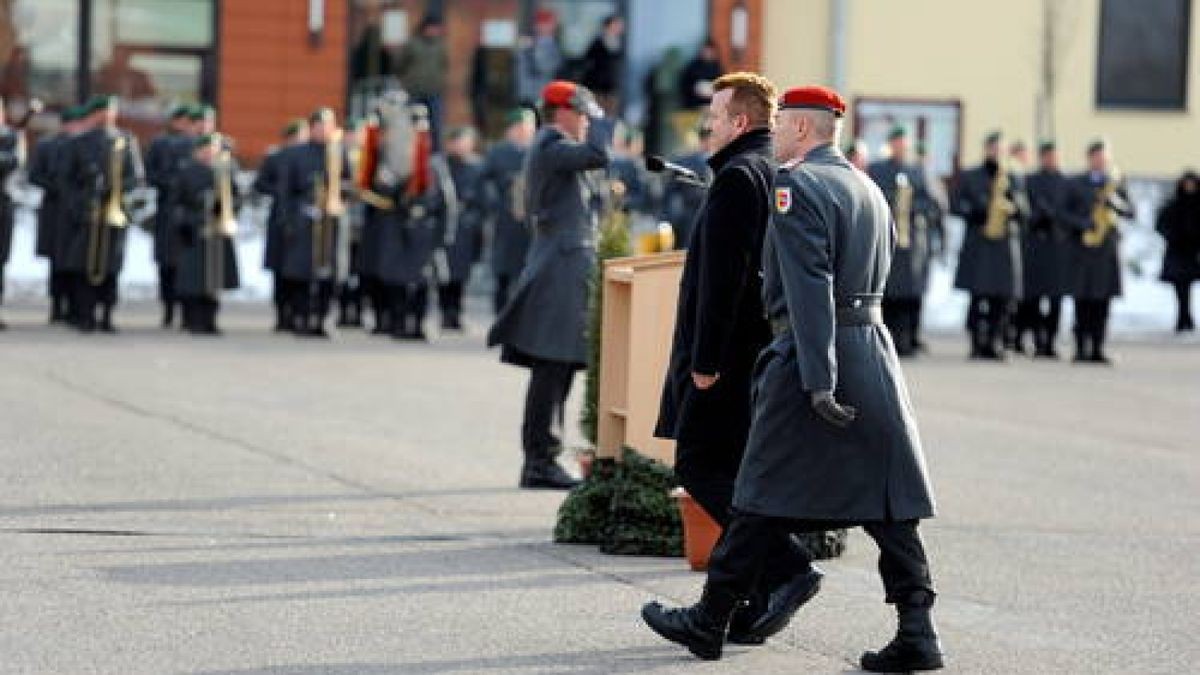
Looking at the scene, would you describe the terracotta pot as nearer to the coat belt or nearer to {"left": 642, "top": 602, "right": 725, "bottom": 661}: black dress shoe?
{"left": 642, "top": 602, "right": 725, "bottom": 661}: black dress shoe

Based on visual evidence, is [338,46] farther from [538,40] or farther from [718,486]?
[718,486]

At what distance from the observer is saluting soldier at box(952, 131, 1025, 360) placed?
24.7 metres

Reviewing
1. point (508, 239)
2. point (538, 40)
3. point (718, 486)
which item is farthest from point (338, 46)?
point (718, 486)

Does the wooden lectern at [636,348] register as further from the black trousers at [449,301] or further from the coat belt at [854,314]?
the black trousers at [449,301]

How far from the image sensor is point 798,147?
8.80 m

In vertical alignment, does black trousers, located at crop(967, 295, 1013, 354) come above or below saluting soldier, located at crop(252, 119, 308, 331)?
below

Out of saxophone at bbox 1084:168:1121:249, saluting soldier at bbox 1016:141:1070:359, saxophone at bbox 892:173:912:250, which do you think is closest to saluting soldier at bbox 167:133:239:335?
saxophone at bbox 892:173:912:250

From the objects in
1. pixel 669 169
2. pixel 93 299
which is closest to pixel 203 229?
pixel 93 299

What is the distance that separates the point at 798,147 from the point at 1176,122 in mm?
28118

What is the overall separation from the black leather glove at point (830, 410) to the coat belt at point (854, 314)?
26 centimetres

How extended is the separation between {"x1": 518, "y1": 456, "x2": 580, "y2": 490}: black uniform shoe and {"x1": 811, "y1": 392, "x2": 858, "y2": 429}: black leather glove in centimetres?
473

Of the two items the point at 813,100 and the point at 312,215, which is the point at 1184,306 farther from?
the point at 813,100

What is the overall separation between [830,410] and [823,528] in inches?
17.4

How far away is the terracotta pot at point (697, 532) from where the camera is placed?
10.6m
